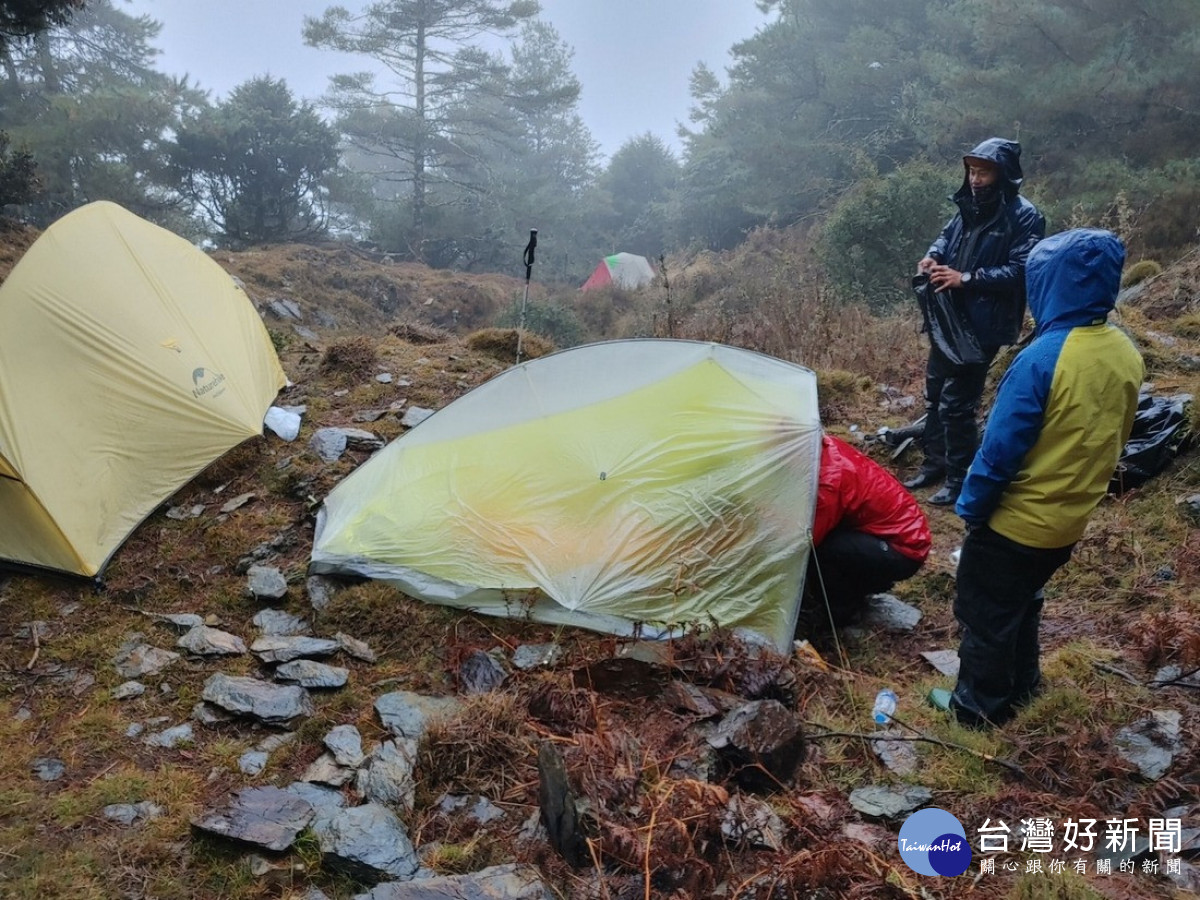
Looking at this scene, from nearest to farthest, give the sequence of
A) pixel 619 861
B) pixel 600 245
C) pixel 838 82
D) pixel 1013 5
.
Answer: pixel 619 861 < pixel 1013 5 < pixel 838 82 < pixel 600 245

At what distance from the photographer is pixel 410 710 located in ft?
9.38

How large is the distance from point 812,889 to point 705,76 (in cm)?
2872

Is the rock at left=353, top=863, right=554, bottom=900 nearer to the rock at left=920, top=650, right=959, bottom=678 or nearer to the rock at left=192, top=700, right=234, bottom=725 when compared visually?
the rock at left=192, top=700, right=234, bottom=725

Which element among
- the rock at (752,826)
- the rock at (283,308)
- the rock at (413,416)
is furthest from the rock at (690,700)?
the rock at (283,308)

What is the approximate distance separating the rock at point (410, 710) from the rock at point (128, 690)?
1.06 metres

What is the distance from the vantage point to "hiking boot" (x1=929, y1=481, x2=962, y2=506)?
4605mm

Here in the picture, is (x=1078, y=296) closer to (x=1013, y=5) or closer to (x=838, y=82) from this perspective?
(x=1013, y=5)

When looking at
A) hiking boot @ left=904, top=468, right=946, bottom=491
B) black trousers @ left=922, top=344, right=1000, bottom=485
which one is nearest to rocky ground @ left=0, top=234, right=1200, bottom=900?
black trousers @ left=922, top=344, right=1000, bottom=485

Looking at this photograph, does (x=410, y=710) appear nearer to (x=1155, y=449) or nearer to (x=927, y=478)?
(x=927, y=478)

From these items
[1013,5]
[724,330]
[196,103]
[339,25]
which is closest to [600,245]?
[339,25]

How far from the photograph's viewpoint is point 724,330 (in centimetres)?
848

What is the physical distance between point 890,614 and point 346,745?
2.57m

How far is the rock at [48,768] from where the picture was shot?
259 cm

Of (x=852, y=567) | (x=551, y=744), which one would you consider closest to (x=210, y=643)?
(x=551, y=744)
